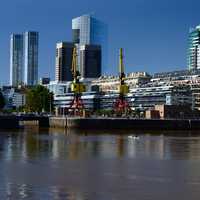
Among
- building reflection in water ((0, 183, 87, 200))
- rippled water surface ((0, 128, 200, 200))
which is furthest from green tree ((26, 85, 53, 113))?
building reflection in water ((0, 183, 87, 200))

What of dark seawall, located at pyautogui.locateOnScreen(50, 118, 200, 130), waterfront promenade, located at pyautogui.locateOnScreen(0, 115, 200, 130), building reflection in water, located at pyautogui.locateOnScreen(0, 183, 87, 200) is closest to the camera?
building reflection in water, located at pyautogui.locateOnScreen(0, 183, 87, 200)

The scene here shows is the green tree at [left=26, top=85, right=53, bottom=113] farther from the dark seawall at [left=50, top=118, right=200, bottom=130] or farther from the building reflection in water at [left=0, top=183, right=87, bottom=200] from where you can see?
the building reflection in water at [left=0, top=183, right=87, bottom=200]

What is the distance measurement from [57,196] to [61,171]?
27.9 ft

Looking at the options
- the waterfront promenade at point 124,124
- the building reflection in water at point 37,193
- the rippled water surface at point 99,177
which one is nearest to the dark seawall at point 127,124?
the waterfront promenade at point 124,124

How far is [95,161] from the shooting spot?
3916 cm

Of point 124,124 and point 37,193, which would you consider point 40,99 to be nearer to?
point 124,124

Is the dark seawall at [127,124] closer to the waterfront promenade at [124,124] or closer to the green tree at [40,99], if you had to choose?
the waterfront promenade at [124,124]

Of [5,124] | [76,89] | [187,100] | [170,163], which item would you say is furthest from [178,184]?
[187,100]

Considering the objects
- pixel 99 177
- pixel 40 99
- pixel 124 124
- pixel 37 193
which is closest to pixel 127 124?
pixel 124 124

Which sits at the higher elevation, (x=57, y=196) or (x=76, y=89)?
(x=76, y=89)

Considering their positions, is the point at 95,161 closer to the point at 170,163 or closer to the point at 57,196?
the point at 170,163

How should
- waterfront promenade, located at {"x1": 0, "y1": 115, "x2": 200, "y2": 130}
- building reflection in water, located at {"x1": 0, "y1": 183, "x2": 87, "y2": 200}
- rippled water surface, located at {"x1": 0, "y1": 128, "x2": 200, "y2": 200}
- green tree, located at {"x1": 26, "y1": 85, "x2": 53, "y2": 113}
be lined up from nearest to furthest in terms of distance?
building reflection in water, located at {"x1": 0, "y1": 183, "x2": 87, "y2": 200}
rippled water surface, located at {"x1": 0, "y1": 128, "x2": 200, "y2": 200}
waterfront promenade, located at {"x1": 0, "y1": 115, "x2": 200, "y2": 130}
green tree, located at {"x1": 26, "y1": 85, "x2": 53, "y2": 113}

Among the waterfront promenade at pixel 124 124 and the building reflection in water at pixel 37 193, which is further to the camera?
the waterfront promenade at pixel 124 124

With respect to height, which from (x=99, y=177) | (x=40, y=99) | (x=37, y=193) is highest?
(x=40, y=99)
